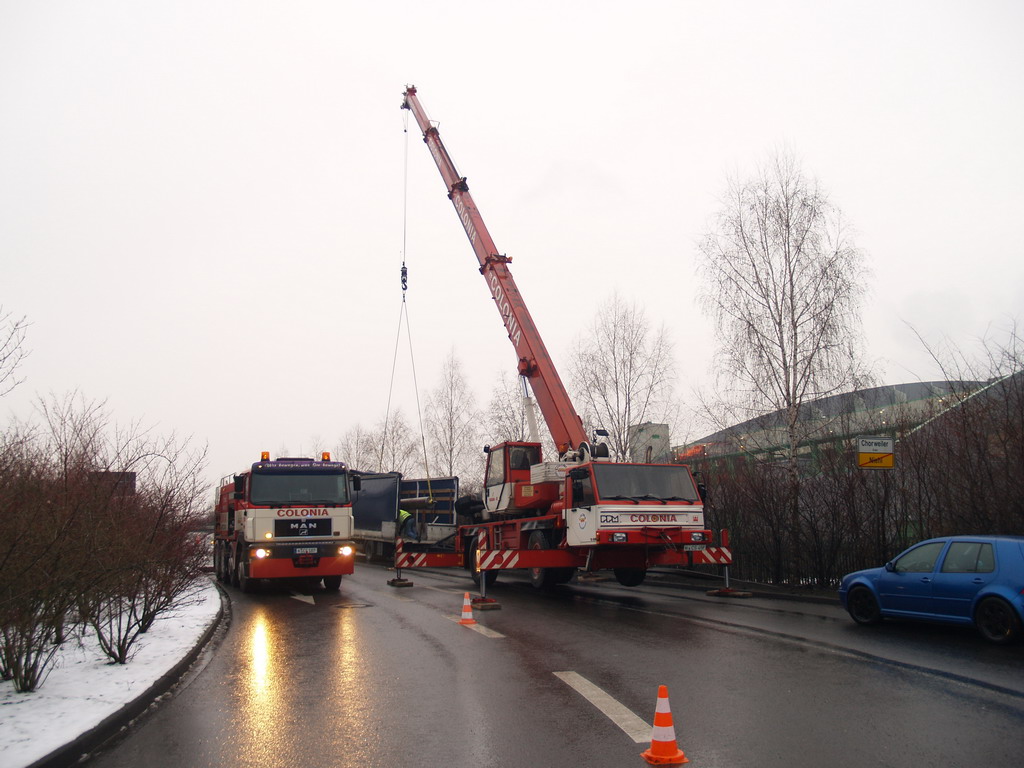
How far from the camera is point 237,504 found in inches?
758

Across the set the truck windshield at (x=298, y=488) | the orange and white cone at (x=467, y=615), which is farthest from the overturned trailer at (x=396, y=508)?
the orange and white cone at (x=467, y=615)

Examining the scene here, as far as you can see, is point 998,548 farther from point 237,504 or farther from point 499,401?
point 499,401

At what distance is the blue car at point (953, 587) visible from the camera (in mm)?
9508

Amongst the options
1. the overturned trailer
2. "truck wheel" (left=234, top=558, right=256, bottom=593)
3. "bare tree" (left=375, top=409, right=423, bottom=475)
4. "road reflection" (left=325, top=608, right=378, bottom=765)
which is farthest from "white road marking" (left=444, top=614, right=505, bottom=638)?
"bare tree" (left=375, top=409, right=423, bottom=475)

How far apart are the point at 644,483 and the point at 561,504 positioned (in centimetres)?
189

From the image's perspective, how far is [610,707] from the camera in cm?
691

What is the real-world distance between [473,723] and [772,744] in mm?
2297

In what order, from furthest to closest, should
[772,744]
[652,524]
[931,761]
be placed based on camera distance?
[652,524], [772,744], [931,761]

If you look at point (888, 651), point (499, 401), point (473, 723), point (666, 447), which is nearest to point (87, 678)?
point (473, 723)

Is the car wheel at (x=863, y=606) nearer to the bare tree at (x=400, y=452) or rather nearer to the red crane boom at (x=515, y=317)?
the red crane boom at (x=515, y=317)

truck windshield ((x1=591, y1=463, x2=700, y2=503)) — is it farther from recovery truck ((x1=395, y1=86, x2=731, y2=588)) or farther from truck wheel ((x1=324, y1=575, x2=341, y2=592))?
truck wheel ((x1=324, y1=575, x2=341, y2=592))

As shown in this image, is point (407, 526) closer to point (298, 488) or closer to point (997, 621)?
point (298, 488)

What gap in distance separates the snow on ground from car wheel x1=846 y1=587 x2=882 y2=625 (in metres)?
9.26

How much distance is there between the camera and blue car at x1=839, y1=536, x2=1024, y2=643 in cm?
951
